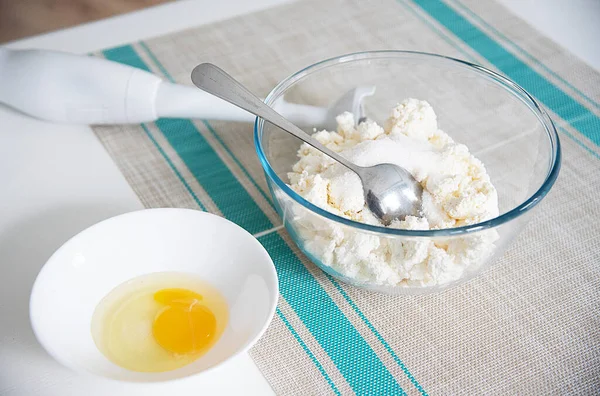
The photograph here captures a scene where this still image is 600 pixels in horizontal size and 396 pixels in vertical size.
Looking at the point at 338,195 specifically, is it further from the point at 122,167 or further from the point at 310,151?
the point at 122,167

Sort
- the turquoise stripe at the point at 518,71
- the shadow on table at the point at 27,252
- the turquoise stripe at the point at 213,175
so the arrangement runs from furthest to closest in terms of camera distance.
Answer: the turquoise stripe at the point at 518,71 → the turquoise stripe at the point at 213,175 → the shadow on table at the point at 27,252

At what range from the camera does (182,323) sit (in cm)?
79

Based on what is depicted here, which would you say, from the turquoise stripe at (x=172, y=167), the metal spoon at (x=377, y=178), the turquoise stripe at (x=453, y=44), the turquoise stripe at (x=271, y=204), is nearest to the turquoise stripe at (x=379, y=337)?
the turquoise stripe at (x=271, y=204)

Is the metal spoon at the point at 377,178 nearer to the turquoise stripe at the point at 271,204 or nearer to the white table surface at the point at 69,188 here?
the turquoise stripe at the point at 271,204

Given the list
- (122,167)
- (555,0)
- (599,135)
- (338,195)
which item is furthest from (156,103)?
(555,0)

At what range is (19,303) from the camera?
2.82 ft

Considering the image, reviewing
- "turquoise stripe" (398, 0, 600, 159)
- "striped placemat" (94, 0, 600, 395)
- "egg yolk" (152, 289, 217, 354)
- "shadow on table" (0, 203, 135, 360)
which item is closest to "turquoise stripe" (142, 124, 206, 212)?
"striped placemat" (94, 0, 600, 395)

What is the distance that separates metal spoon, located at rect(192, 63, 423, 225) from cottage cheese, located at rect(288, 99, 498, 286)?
1 centimetres

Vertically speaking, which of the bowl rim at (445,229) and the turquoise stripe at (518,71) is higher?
the bowl rim at (445,229)

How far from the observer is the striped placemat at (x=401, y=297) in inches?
30.9

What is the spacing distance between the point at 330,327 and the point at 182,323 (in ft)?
0.63

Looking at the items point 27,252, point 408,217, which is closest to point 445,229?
point 408,217

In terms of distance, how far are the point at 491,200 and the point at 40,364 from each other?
61 centimetres

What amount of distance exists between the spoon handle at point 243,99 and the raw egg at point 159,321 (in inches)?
9.4
